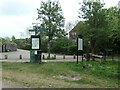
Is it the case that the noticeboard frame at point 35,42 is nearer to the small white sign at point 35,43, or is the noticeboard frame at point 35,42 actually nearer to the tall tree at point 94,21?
the small white sign at point 35,43

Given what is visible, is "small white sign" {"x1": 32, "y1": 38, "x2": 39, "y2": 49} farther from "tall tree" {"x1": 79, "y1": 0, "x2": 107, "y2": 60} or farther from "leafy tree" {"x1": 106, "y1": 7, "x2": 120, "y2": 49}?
"tall tree" {"x1": 79, "y1": 0, "x2": 107, "y2": 60}

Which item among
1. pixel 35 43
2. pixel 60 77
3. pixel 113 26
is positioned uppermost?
pixel 113 26

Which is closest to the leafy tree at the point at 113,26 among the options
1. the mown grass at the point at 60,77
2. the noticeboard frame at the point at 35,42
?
the mown grass at the point at 60,77

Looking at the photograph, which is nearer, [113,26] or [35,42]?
[113,26]

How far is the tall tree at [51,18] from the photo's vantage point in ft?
137

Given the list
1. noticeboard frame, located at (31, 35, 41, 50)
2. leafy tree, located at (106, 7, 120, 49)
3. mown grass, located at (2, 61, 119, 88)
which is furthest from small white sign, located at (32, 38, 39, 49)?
mown grass, located at (2, 61, 119, 88)

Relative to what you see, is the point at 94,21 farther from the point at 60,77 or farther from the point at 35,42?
the point at 60,77

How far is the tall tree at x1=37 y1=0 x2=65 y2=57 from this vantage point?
4166 cm

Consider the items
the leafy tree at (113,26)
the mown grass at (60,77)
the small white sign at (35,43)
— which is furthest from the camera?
the small white sign at (35,43)

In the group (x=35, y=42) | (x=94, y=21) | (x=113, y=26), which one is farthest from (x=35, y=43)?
(x=94, y=21)

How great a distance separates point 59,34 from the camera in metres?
42.2

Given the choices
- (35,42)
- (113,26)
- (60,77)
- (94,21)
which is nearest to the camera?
(60,77)

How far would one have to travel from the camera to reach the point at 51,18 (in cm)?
4191

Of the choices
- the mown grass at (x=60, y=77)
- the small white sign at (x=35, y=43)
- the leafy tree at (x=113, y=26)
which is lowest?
the mown grass at (x=60, y=77)
